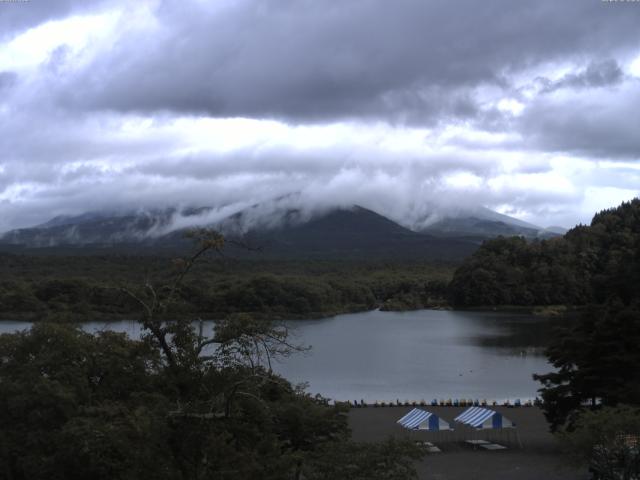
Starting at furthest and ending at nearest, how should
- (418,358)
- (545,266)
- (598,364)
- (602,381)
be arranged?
(545,266) → (418,358) → (598,364) → (602,381)

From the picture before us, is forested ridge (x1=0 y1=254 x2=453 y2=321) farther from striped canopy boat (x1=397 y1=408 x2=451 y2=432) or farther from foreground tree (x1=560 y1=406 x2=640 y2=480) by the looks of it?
foreground tree (x1=560 y1=406 x2=640 y2=480)

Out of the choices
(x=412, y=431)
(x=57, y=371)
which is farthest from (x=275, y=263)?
(x=57, y=371)

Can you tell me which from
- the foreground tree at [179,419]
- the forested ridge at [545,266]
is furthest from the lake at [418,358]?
the forested ridge at [545,266]

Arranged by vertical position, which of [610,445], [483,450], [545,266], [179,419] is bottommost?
[483,450]

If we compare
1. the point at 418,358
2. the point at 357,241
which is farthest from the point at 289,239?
the point at 418,358

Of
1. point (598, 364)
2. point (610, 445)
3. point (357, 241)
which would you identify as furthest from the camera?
point (357, 241)

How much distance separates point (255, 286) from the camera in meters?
58.6

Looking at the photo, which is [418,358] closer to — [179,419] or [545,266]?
[179,419]

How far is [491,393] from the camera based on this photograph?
1095 inches

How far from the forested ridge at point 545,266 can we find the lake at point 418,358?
39.1 ft

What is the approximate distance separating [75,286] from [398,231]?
355 feet

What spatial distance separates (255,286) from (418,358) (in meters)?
23.8

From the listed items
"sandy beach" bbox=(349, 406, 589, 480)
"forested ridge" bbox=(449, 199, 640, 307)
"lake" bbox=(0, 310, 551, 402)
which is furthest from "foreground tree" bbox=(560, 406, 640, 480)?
"forested ridge" bbox=(449, 199, 640, 307)

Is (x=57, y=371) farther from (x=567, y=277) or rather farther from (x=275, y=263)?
(x=275, y=263)
